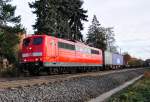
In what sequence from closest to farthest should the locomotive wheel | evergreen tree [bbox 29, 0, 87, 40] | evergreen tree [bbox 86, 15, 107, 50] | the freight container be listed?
1. the locomotive wheel
2. evergreen tree [bbox 29, 0, 87, 40]
3. the freight container
4. evergreen tree [bbox 86, 15, 107, 50]

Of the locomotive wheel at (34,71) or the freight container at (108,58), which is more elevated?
the freight container at (108,58)

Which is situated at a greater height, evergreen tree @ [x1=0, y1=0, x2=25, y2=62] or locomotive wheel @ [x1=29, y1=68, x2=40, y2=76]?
evergreen tree @ [x1=0, y1=0, x2=25, y2=62]

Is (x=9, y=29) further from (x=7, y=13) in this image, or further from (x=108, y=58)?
(x=108, y=58)

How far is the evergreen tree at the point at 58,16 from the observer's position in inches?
1949

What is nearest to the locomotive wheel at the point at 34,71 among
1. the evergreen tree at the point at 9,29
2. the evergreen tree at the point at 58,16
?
the evergreen tree at the point at 9,29

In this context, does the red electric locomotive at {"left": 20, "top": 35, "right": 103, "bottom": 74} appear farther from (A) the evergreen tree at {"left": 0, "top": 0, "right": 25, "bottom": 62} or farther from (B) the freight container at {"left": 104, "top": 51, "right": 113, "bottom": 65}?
(B) the freight container at {"left": 104, "top": 51, "right": 113, "bottom": 65}

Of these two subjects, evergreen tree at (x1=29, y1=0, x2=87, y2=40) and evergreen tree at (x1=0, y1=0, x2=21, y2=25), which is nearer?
evergreen tree at (x1=0, y1=0, x2=21, y2=25)

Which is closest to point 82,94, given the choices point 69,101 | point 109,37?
point 69,101

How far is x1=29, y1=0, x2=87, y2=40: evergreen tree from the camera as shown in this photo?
49.5 metres

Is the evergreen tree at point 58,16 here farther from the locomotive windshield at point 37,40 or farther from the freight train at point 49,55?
the locomotive windshield at point 37,40

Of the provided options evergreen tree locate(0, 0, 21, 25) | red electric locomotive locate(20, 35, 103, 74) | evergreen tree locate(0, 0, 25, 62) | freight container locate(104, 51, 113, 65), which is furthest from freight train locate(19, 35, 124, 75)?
freight container locate(104, 51, 113, 65)

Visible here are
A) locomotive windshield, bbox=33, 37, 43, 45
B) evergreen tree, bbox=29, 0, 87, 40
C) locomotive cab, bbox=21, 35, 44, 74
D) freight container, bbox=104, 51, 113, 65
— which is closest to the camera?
locomotive cab, bbox=21, 35, 44, 74

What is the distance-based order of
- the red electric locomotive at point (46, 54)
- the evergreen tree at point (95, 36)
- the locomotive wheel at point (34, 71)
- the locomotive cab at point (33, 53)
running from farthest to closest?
the evergreen tree at point (95, 36) → the locomotive wheel at point (34, 71) → the red electric locomotive at point (46, 54) → the locomotive cab at point (33, 53)

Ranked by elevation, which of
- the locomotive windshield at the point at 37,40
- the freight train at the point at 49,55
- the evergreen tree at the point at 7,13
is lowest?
the freight train at the point at 49,55
